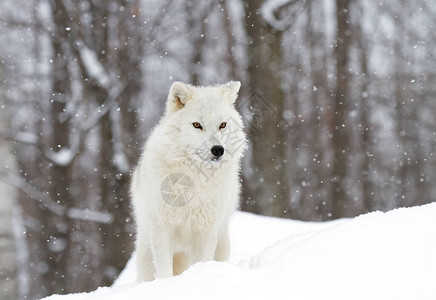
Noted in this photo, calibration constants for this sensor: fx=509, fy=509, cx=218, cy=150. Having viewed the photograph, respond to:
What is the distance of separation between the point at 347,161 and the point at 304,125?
1484 mm

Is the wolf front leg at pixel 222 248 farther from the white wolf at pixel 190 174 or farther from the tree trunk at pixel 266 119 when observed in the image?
the tree trunk at pixel 266 119

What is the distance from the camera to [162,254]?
14.7 feet

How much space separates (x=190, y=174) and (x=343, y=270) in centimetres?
228

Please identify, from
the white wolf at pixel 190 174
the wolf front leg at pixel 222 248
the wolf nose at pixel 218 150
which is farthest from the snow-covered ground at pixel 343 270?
the wolf front leg at pixel 222 248

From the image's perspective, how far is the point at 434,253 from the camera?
2.53m

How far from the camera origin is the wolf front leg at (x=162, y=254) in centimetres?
449

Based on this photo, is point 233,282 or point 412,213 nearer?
point 233,282

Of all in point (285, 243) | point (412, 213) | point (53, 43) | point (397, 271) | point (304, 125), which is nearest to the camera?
point (397, 271)

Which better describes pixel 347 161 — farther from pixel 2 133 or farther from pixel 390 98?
pixel 2 133

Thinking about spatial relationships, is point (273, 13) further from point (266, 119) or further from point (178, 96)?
point (178, 96)

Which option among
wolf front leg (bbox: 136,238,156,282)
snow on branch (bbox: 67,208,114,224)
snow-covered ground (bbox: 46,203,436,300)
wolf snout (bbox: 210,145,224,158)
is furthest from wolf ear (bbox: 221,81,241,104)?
snow on branch (bbox: 67,208,114,224)

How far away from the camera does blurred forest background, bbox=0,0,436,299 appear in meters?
11.4

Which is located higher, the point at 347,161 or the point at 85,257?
the point at 347,161

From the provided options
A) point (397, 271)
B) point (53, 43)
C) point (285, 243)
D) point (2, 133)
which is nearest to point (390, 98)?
point (53, 43)
